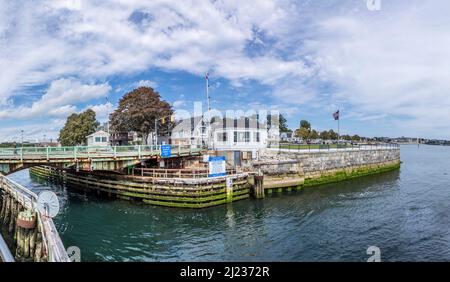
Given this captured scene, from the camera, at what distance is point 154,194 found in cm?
2608

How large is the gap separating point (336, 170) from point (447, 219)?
19915 millimetres

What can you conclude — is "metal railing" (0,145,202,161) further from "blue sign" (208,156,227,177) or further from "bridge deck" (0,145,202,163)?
"blue sign" (208,156,227,177)

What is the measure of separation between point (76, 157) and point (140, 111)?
88.9 ft

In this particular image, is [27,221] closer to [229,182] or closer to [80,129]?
[229,182]

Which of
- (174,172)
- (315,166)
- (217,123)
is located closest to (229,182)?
(174,172)

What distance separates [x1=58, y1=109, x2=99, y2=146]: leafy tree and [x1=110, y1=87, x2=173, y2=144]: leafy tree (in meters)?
17.1

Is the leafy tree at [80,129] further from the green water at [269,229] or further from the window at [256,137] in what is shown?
the window at [256,137]

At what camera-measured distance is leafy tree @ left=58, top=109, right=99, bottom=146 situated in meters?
68.5

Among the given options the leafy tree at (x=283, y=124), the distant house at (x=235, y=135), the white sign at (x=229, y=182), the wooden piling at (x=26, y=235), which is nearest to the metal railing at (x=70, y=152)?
the white sign at (x=229, y=182)

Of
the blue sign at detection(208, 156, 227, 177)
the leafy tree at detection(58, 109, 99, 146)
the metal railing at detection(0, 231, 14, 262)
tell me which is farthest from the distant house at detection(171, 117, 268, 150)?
the leafy tree at detection(58, 109, 99, 146)

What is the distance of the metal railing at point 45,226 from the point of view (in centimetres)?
940

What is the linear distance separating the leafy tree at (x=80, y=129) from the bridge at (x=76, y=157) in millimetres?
46422

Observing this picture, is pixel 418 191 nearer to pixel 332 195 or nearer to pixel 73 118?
pixel 332 195

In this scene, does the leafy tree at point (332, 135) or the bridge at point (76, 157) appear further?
the leafy tree at point (332, 135)
